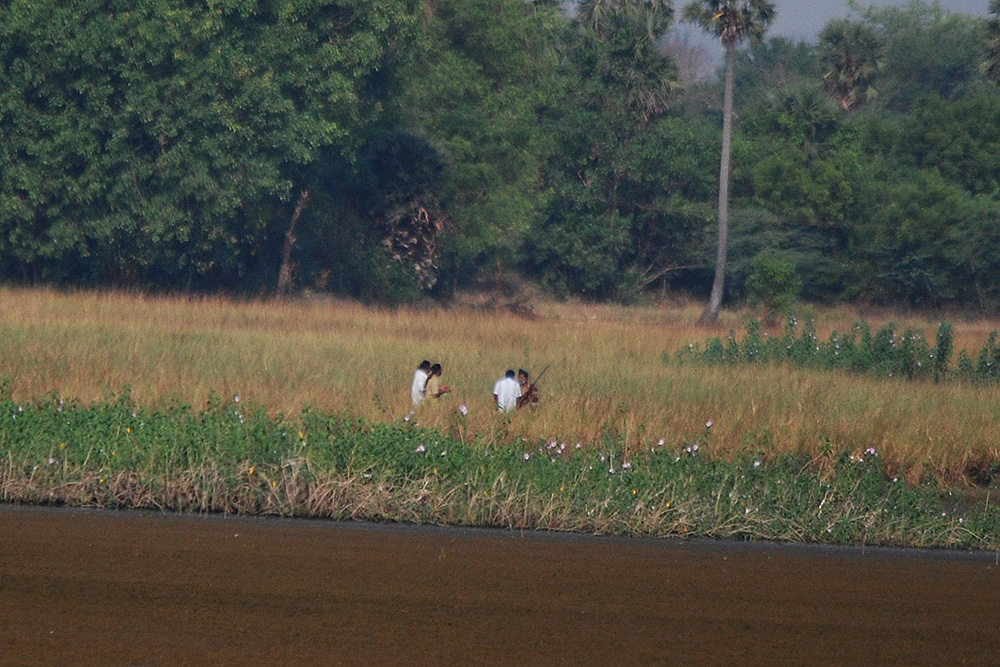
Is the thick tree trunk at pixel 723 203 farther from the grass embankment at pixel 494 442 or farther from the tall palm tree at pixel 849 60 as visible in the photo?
the grass embankment at pixel 494 442

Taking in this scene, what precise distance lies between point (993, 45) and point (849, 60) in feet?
27.6

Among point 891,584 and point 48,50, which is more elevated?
point 48,50

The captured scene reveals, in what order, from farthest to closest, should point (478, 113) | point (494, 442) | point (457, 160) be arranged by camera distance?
point (478, 113), point (457, 160), point (494, 442)

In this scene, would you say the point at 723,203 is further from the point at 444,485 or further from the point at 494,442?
the point at 444,485

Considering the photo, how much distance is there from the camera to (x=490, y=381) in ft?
51.0

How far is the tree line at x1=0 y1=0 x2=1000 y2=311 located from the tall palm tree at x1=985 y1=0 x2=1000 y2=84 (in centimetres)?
10

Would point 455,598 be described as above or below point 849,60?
below

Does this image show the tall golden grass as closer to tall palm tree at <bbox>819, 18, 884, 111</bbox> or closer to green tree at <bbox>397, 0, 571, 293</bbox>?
green tree at <bbox>397, 0, 571, 293</bbox>

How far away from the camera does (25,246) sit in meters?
31.4

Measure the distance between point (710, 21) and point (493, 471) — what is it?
28.6 m

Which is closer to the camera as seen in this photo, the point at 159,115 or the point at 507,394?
the point at 507,394

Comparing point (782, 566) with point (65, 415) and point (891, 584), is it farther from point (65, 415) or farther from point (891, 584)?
point (65, 415)

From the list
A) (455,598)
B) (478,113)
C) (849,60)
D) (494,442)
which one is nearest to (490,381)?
(494,442)

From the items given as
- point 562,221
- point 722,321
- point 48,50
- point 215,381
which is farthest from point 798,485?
point 562,221
